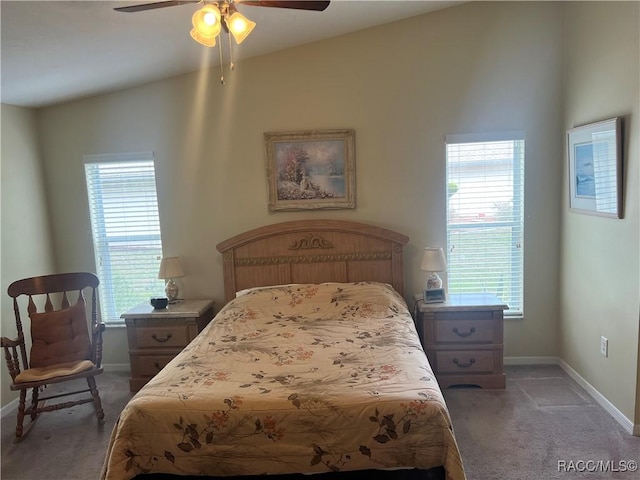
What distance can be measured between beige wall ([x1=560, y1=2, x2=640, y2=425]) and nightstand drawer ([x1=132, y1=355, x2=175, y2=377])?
3203mm

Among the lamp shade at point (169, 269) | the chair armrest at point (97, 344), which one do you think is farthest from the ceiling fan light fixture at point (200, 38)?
the chair armrest at point (97, 344)

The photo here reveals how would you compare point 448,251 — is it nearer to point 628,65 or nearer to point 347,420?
point 628,65

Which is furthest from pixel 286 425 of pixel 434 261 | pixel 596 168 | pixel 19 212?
pixel 19 212

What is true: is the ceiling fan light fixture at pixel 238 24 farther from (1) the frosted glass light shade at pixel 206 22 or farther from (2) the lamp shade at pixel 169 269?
(2) the lamp shade at pixel 169 269

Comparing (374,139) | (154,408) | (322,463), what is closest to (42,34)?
(154,408)

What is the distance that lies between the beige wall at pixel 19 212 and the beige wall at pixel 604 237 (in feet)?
14.4

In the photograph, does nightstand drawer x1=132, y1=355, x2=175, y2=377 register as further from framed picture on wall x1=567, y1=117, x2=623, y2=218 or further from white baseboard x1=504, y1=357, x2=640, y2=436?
framed picture on wall x1=567, y1=117, x2=623, y2=218

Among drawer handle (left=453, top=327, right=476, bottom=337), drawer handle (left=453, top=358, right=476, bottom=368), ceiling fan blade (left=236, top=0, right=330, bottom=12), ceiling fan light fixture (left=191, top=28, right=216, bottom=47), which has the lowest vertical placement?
drawer handle (left=453, top=358, right=476, bottom=368)

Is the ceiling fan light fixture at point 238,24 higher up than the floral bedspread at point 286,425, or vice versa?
the ceiling fan light fixture at point 238,24

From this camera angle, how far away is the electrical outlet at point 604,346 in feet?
9.53

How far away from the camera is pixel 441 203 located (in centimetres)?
361

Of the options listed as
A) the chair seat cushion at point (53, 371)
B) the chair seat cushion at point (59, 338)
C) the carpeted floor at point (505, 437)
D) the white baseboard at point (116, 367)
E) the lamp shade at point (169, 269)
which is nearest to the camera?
the carpeted floor at point (505, 437)

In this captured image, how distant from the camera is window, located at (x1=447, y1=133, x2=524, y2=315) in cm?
355

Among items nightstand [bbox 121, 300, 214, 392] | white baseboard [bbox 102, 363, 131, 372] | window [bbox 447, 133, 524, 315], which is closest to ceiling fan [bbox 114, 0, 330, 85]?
window [bbox 447, 133, 524, 315]
